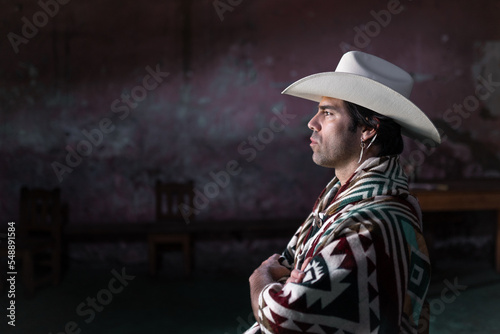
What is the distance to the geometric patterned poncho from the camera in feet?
4.20

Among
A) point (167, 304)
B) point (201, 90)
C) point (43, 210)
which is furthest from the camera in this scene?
point (201, 90)

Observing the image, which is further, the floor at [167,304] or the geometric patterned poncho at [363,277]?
the floor at [167,304]

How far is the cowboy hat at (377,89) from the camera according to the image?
1612mm

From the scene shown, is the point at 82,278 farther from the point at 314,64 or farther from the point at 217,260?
the point at 314,64

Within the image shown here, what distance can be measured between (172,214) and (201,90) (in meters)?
1.31

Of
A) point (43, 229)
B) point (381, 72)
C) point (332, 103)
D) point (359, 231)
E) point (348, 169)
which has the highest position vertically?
point (381, 72)

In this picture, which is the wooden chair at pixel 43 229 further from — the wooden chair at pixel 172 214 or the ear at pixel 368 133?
the ear at pixel 368 133

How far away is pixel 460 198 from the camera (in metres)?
4.36

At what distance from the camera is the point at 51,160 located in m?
4.85

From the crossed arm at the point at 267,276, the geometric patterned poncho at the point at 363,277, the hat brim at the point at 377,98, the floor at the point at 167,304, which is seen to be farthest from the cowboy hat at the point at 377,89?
the floor at the point at 167,304

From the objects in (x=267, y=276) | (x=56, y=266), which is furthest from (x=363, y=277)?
(x=56, y=266)

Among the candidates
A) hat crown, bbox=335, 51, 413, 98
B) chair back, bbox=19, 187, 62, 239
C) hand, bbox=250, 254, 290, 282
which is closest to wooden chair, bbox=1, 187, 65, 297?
chair back, bbox=19, 187, 62, 239

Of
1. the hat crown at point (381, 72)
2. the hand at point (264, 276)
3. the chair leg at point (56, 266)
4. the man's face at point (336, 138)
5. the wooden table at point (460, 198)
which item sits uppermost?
the hat crown at point (381, 72)

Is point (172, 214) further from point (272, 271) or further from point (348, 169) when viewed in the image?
point (348, 169)
